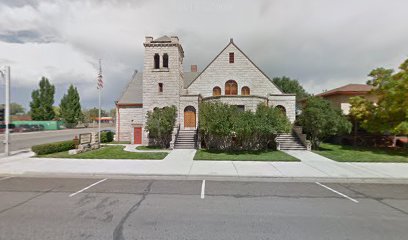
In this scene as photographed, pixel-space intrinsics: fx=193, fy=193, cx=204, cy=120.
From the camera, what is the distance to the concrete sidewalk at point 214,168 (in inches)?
341

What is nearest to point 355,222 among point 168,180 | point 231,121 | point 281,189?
point 281,189

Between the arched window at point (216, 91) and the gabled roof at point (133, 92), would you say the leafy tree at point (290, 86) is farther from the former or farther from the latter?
the gabled roof at point (133, 92)

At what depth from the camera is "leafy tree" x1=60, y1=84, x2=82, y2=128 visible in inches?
2196

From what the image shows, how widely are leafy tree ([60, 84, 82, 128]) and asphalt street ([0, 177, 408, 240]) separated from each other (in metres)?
57.5

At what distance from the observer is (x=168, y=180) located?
8086 millimetres

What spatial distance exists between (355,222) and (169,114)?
48.2 feet

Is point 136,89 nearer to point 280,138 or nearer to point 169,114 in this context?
point 169,114

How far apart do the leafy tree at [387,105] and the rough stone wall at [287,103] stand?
188 inches

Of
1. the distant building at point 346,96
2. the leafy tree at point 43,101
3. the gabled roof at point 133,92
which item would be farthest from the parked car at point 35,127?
the distant building at point 346,96

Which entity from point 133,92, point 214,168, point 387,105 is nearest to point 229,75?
point 133,92

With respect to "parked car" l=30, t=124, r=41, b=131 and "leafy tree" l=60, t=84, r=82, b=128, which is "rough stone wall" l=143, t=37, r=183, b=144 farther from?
"leafy tree" l=60, t=84, r=82, b=128

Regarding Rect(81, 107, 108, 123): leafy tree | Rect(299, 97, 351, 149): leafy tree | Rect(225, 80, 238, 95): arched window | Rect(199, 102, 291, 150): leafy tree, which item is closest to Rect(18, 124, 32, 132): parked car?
Rect(81, 107, 108, 123): leafy tree

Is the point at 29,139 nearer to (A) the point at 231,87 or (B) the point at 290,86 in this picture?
(A) the point at 231,87

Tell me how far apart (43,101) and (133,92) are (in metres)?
44.1
